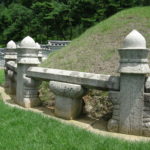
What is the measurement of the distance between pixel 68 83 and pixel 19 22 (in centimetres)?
2109

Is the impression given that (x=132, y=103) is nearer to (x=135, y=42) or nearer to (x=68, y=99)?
(x=135, y=42)

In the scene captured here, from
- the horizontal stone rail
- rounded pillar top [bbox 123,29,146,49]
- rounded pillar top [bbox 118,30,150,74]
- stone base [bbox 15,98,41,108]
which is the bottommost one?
stone base [bbox 15,98,41,108]

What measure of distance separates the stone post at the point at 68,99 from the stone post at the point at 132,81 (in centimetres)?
72

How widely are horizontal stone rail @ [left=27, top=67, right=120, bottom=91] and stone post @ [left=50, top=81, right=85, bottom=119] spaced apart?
0.08 m

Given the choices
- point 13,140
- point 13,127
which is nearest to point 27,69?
point 13,127

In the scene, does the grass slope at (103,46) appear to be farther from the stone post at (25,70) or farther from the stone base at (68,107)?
the stone base at (68,107)

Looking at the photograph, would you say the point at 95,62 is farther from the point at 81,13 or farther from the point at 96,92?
the point at 81,13

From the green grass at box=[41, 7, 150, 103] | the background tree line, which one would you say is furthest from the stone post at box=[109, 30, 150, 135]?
the background tree line

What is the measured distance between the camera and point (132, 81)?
3.83m

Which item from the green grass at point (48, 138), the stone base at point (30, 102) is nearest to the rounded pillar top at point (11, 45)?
the stone base at point (30, 102)

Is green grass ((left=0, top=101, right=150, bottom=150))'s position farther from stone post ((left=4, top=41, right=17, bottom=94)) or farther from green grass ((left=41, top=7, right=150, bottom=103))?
stone post ((left=4, top=41, right=17, bottom=94))

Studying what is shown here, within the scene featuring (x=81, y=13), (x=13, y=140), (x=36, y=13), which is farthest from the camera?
(x=36, y=13)

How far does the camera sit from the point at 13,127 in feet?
→ 13.0

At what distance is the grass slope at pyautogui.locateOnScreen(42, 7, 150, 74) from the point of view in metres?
6.18
